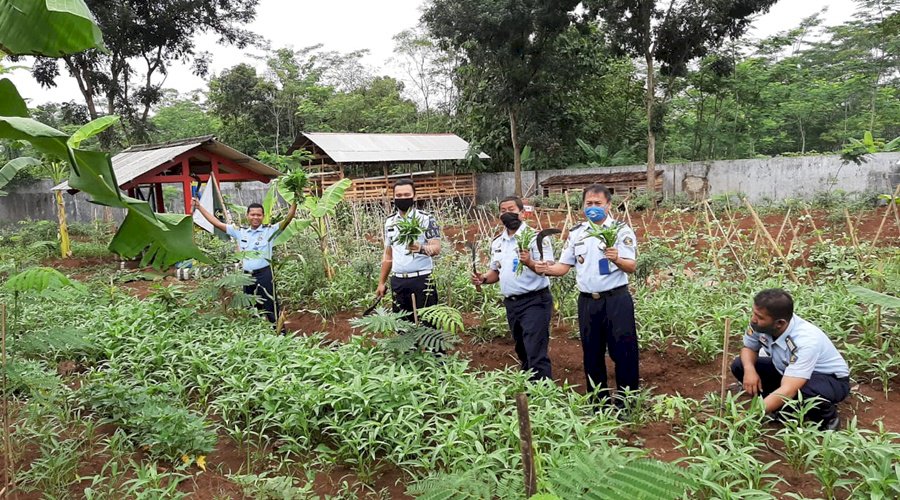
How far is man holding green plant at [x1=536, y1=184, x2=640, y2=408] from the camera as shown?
3.66 metres

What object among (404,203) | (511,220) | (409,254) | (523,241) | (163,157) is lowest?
(409,254)

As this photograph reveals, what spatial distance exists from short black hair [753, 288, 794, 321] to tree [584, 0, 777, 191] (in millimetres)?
14801

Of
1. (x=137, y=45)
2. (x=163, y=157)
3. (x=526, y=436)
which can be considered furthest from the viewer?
(x=137, y=45)

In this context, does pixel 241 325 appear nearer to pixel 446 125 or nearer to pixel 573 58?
pixel 573 58

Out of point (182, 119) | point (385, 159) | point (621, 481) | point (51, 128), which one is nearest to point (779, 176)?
point (385, 159)

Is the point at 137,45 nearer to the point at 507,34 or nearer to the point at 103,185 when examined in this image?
the point at 507,34

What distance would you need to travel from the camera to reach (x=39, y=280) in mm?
2445

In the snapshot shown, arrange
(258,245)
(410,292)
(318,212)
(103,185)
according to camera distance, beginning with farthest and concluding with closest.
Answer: (318,212)
(258,245)
(410,292)
(103,185)

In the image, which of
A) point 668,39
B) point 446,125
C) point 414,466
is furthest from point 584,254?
point 446,125

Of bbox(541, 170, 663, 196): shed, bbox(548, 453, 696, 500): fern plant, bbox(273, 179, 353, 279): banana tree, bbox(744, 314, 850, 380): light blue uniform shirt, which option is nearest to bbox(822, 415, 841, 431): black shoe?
bbox(744, 314, 850, 380): light blue uniform shirt

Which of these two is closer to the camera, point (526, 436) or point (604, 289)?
point (526, 436)

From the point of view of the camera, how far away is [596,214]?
3762 mm

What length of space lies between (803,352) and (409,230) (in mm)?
2523

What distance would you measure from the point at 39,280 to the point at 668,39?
17.4m
